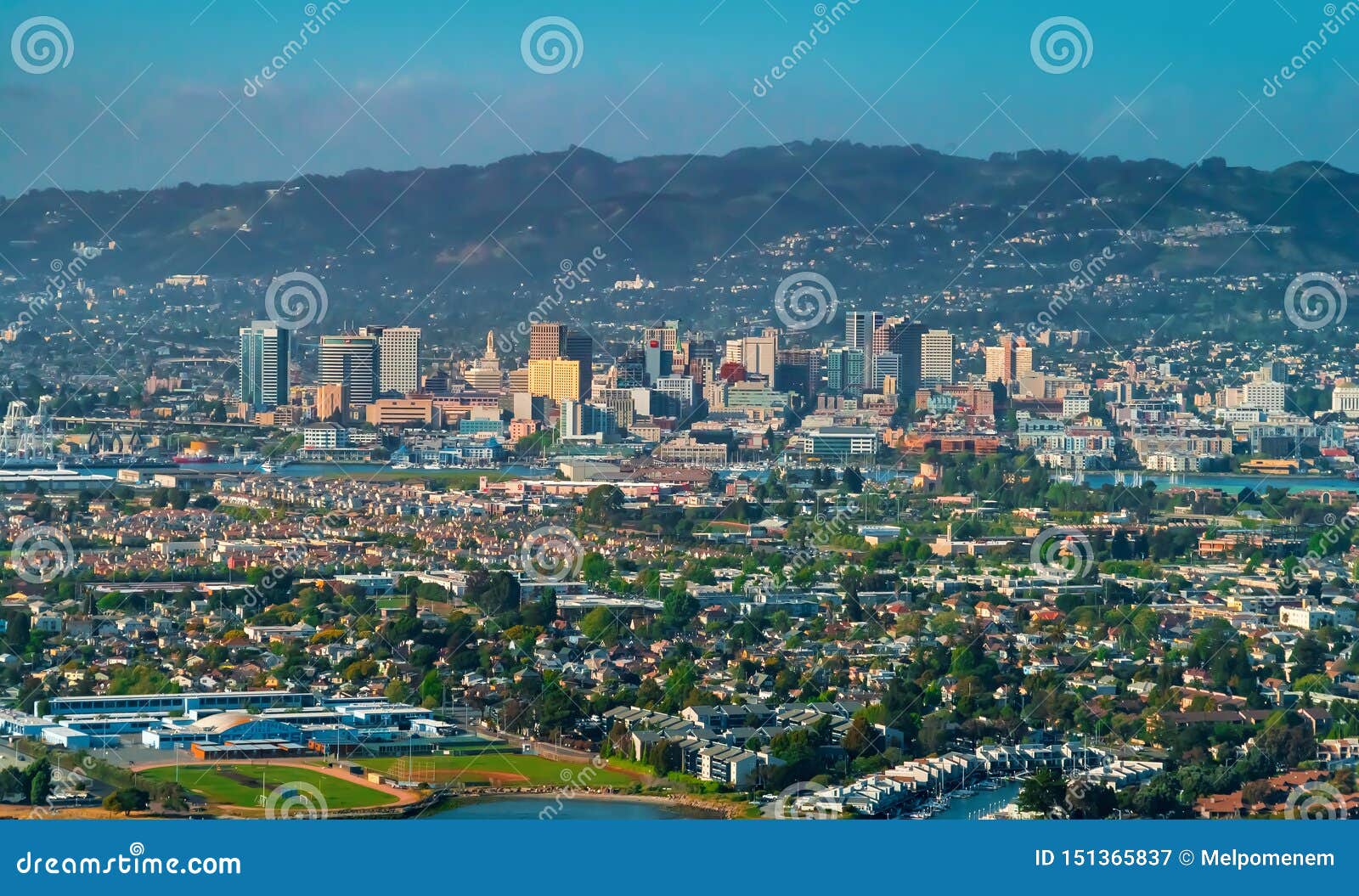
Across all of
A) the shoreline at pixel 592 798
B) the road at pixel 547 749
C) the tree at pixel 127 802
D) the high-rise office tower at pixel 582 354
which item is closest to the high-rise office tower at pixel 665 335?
the high-rise office tower at pixel 582 354

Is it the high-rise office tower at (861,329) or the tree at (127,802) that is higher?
the high-rise office tower at (861,329)

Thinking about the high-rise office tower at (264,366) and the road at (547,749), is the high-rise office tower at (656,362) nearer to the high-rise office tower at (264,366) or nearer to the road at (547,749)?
the high-rise office tower at (264,366)

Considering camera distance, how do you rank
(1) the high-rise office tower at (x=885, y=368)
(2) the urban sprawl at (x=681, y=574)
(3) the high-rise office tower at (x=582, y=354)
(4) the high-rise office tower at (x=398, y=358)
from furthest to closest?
(1) the high-rise office tower at (x=885, y=368) < (4) the high-rise office tower at (x=398, y=358) < (3) the high-rise office tower at (x=582, y=354) < (2) the urban sprawl at (x=681, y=574)

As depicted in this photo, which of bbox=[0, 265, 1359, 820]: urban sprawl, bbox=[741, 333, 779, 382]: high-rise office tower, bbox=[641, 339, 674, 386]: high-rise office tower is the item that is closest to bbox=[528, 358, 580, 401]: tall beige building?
bbox=[0, 265, 1359, 820]: urban sprawl

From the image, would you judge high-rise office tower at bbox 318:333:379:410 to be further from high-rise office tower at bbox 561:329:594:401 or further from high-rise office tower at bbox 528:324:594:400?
high-rise office tower at bbox 561:329:594:401

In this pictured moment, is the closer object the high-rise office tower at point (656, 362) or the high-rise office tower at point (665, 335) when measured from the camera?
the high-rise office tower at point (656, 362)

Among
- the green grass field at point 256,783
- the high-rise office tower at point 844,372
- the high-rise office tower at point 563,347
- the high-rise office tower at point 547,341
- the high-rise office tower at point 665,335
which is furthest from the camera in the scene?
the high-rise office tower at point 665,335
